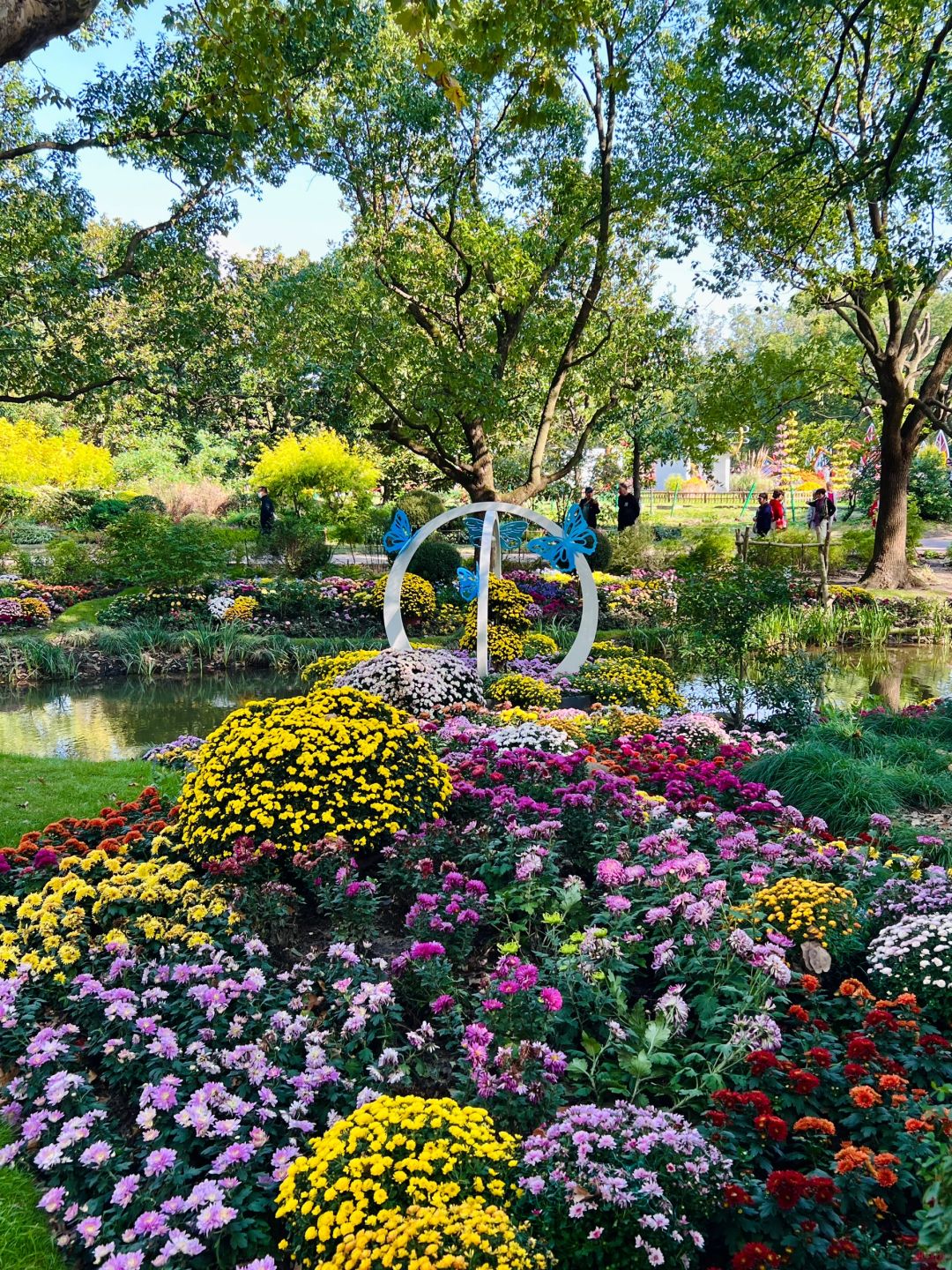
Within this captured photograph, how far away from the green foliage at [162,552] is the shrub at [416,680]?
7.27 m

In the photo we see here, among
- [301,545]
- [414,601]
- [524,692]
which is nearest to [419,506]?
[301,545]

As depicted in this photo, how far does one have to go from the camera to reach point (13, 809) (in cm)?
550

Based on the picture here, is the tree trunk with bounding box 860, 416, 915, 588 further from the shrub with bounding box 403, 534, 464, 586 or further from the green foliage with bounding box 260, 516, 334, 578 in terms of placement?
the green foliage with bounding box 260, 516, 334, 578

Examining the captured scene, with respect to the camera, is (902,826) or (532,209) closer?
(902,826)

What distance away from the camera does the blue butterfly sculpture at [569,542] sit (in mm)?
8828

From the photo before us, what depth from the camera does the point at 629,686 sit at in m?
8.23

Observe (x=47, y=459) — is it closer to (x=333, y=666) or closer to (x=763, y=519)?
(x=333, y=666)

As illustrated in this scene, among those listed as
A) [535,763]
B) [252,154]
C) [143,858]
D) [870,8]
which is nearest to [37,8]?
[143,858]

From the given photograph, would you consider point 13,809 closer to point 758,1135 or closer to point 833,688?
point 758,1135

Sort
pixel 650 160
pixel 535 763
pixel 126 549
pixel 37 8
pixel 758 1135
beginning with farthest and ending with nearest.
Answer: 1. pixel 126 549
2. pixel 650 160
3. pixel 535 763
4. pixel 37 8
5. pixel 758 1135

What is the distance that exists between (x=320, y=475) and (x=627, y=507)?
25.0 ft

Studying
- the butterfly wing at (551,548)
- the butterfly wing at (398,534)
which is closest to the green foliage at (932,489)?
the butterfly wing at (551,548)

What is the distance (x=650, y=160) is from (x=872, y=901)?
12.8 metres

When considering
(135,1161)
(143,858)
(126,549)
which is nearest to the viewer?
(135,1161)
